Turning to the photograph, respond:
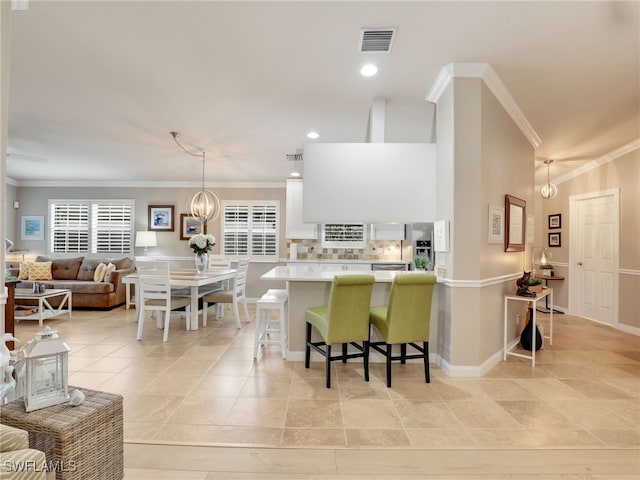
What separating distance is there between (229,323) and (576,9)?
5085mm

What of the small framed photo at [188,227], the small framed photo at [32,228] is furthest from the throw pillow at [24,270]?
the small framed photo at [188,227]

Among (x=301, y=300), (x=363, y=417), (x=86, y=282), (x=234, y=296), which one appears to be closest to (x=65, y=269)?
(x=86, y=282)

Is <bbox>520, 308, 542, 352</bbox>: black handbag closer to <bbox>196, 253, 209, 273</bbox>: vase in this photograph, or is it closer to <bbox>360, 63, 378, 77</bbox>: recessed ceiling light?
<bbox>360, 63, 378, 77</bbox>: recessed ceiling light

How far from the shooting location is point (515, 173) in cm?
386

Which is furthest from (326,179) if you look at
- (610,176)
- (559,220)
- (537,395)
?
(559,220)

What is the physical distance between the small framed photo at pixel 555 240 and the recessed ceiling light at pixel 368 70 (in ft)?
Result: 17.8

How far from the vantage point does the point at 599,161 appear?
17.9 ft

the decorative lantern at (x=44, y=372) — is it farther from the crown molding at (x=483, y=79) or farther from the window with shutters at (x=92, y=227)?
the window with shutters at (x=92, y=227)

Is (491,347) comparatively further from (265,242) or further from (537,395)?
(265,242)

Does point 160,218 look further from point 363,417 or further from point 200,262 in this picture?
point 363,417

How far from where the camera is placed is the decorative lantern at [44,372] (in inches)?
58.2

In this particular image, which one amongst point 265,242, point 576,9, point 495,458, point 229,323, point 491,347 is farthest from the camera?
point 265,242

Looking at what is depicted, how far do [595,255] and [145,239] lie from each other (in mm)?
8167

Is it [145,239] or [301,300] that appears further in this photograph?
[145,239]
